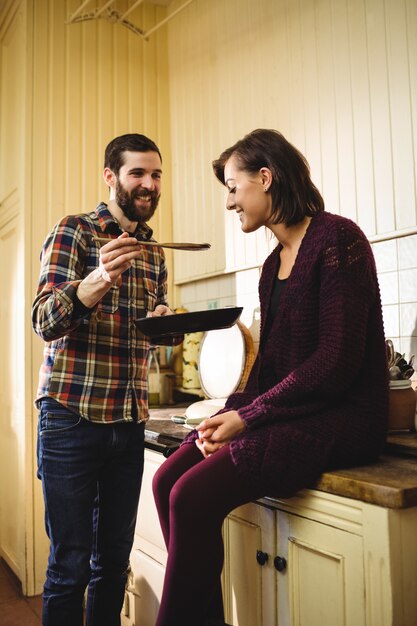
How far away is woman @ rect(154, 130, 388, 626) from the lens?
3.61ft

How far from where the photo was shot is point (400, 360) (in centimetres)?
148

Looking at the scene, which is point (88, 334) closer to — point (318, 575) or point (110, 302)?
point (110, 302)

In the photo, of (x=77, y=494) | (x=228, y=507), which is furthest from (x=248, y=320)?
(x=228, y=507)

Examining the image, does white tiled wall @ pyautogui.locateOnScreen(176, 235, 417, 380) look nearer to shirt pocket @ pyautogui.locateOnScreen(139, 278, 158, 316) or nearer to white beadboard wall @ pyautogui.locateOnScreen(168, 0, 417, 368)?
white beadboard wall @ pyautogui.locateOnScreen(168, 0, 417, 368)

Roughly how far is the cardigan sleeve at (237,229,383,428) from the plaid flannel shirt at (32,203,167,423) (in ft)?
1.53

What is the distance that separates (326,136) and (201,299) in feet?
3.25

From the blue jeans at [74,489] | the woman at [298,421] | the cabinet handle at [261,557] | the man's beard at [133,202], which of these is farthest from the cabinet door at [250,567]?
the man's beard at [133,202]

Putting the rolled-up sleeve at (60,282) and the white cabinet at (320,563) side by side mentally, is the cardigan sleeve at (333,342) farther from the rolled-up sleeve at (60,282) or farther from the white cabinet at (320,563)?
the rolled-up sleeve at (60,282)

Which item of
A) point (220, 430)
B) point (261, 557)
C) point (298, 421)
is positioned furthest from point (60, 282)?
point (261, 557)

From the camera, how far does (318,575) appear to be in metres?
1.13

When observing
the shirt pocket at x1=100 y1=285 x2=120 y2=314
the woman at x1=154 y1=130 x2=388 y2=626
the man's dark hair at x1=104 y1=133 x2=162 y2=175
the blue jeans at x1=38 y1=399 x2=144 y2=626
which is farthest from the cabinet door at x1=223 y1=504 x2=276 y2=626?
the man's dark hair at x1=104 y1=133 x2=162 y2=175

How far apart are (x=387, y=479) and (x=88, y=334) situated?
836mm

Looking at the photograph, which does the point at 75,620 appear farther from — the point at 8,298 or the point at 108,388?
the point at 8,298

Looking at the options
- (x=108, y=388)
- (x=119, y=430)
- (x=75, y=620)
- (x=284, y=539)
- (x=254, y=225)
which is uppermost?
(x=254, y=225)
